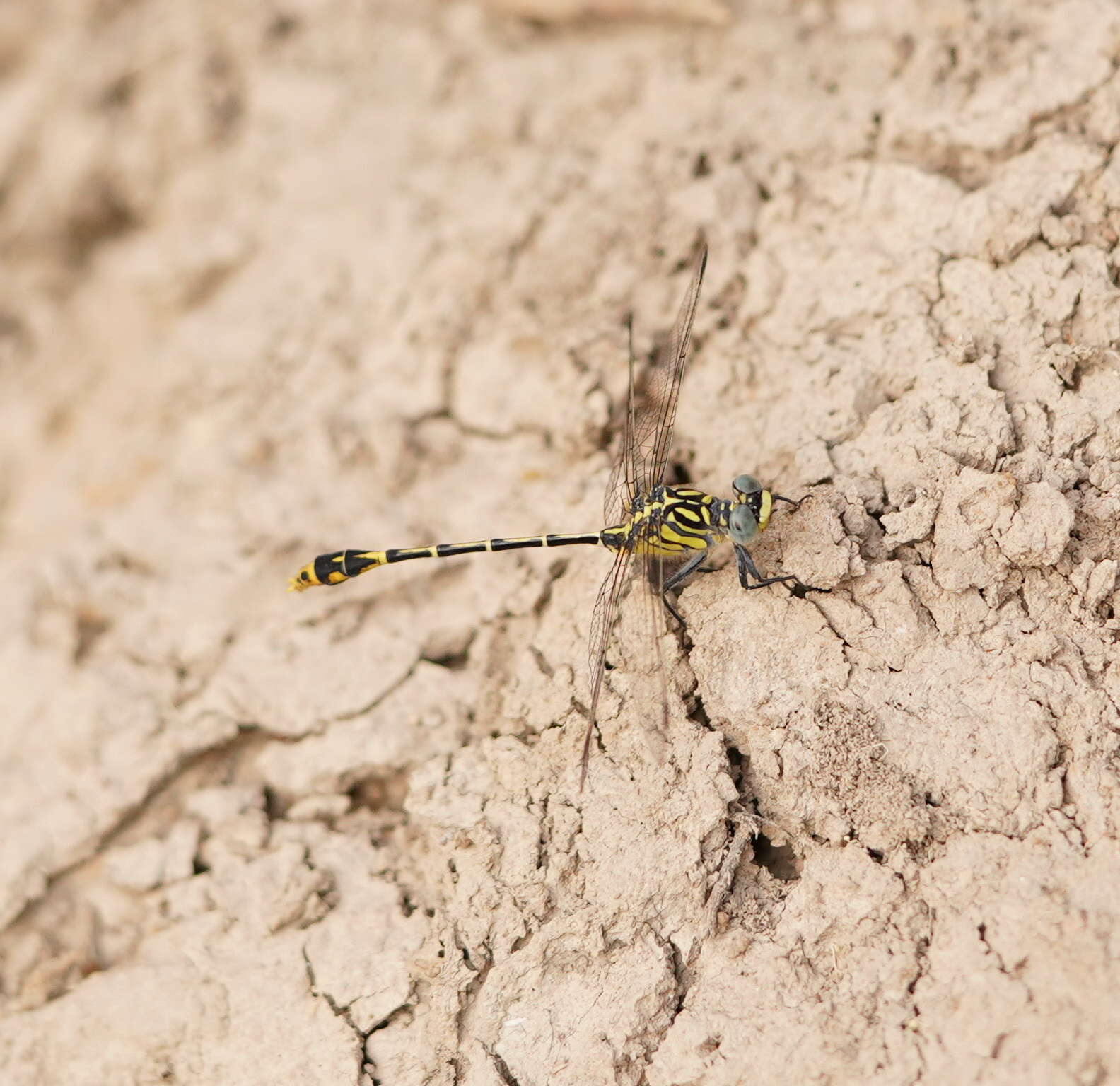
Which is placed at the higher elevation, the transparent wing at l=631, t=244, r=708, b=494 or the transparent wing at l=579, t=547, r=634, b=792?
the transparent wing at l=631, t=244, r=708, b=494

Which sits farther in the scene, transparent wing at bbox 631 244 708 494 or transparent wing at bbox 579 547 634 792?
transparent wing at bbox 631 244 708 494

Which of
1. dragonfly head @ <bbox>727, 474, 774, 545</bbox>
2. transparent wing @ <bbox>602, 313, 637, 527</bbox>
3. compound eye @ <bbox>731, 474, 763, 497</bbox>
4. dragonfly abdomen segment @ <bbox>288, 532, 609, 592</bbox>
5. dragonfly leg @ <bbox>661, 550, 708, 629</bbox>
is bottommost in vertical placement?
dragonfly abdomen segment @ <bbox>288, 532, 609, 592</bbox>

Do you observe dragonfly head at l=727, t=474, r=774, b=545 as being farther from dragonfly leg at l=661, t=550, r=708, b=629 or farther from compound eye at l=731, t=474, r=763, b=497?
dragonfly leg at l=661, t=550, r=708, b=629

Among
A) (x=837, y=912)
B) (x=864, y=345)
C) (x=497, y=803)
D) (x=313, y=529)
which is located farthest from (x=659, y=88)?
(x=837, y=912)

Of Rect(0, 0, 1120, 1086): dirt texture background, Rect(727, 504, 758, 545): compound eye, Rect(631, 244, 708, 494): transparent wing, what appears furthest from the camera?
Rect(631, 244, 708, 494): transparent wing

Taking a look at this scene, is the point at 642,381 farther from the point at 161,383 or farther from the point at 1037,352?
the point at 161,383

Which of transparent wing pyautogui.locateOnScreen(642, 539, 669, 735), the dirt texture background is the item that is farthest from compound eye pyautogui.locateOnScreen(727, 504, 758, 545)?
transparent wing pyautogui.locateOnScreen(642, 539, 669, 735)
